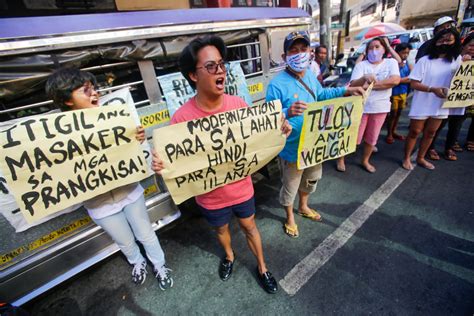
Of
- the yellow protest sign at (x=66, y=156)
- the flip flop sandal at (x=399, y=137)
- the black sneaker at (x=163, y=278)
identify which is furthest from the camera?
the flip flop sandal at (x=399, y=137)

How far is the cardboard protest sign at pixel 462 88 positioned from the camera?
294cm

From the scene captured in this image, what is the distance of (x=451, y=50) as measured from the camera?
2.95 metres

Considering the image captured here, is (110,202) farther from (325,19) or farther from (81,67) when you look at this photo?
(325,19)

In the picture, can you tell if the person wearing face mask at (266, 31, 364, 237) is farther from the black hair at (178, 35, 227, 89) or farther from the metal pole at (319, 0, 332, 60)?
the metal pole at (319, 0, 332, 60)

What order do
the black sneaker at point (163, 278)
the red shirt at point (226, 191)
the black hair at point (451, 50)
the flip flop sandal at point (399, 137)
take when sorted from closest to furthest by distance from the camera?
the red shirt at point (226, 191)
the black sneaker at point (163, 278)
the black hair at point (451, 50)
the flip flop sandal at point (399, 137)

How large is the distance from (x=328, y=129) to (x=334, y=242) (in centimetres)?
131

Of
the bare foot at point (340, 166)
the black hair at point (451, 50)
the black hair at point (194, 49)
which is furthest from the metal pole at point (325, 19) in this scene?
the black hair at point (194, 49)

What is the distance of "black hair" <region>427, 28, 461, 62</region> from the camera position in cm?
285

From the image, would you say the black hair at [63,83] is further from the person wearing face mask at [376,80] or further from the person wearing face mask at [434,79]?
the person wearing face mask at [434,79]

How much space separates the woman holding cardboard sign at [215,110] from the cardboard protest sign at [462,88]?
9.14 ft

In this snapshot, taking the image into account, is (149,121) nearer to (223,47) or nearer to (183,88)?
(183,88)

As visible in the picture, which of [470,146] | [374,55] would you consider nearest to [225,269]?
Result: [374,55]

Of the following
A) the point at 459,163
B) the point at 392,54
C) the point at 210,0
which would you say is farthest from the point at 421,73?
the point at 210,0

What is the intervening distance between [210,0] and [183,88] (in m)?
3.56
